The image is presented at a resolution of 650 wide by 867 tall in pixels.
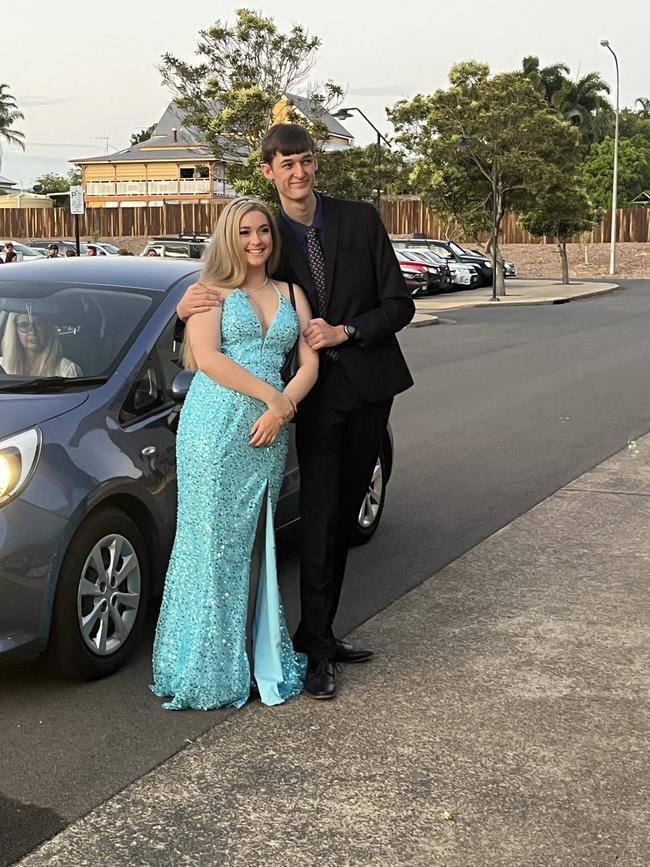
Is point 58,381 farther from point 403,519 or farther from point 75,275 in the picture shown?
point 403,519

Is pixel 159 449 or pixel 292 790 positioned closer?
pixel 292 790

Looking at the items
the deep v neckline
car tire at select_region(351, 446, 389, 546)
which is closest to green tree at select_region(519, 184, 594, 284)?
car tire at select_region(351, 446, 389, 546)

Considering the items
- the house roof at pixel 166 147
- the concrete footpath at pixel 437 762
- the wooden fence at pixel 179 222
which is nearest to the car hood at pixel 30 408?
the concrete footpath at pixel 437 762

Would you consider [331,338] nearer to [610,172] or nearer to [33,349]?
[33,349]

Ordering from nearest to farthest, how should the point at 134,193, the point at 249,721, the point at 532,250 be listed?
the point at 249,721 → the point at 532,250 → the point at 134,193

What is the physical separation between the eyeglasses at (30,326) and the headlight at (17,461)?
1.02m

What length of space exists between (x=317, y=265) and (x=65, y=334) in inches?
53.8

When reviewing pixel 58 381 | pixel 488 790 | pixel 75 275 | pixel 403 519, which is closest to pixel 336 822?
pixel 488 790

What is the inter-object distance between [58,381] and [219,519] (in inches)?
42.3

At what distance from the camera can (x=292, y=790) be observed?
11.9 ft

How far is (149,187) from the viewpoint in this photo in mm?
82688

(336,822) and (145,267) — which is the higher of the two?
(145,267)

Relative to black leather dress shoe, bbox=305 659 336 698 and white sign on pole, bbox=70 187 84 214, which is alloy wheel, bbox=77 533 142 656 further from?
white sign on pole, bbox=70 187 84 214

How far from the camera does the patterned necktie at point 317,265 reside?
14.4ft
